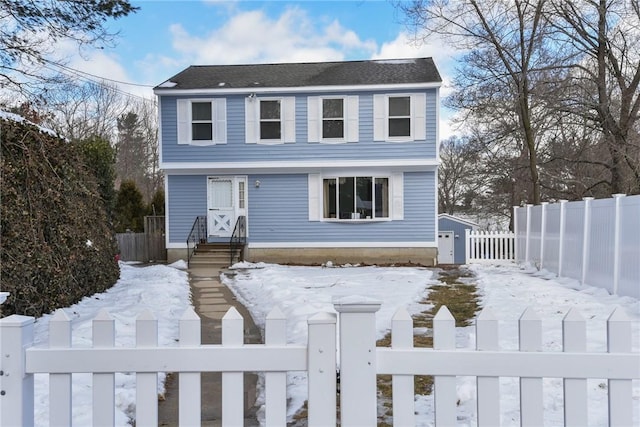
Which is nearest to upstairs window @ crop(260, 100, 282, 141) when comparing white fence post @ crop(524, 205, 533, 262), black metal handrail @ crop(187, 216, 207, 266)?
black metal handrail @ crop(187, 216, 207, 266)

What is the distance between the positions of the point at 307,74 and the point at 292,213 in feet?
15.6

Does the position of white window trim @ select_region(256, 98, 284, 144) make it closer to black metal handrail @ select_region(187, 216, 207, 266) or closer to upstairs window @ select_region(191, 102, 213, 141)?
upstairs window @ select_region(191, 102, 213, 141)

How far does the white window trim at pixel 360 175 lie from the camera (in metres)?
15.1

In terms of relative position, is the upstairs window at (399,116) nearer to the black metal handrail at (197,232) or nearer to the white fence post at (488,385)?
the black metal handrail at (197,232)

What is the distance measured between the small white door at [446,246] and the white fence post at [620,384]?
979 inches

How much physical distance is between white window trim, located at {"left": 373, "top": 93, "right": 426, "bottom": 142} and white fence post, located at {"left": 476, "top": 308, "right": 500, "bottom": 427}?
13350 millimetres

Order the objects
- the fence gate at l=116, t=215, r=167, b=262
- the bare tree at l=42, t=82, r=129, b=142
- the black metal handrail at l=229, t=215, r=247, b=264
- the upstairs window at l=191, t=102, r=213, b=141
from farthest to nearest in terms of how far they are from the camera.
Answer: the bare tree at l=42, t=82, r=129, b=142, the fence gate at l=116, t=215, r=167, b=262, the upstairs window at l=191, t=102, r=213, b=141, the black metal handrail at l=229, t=215, r=247, b=264

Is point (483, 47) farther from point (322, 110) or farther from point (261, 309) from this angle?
point (261, 309)

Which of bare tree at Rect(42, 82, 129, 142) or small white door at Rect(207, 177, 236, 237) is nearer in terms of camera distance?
small white door at Rect(207, 177, 236, 237)

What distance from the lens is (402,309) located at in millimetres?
1881

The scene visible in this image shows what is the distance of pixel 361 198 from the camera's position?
1521 cm

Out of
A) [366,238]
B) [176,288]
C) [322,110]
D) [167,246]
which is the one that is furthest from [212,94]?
[176,288]

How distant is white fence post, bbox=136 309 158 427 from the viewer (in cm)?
191

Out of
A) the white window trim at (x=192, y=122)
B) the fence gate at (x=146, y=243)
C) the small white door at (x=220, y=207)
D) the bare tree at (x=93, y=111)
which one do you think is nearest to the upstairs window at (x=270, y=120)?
the white window trim at (x=192, y=122)
